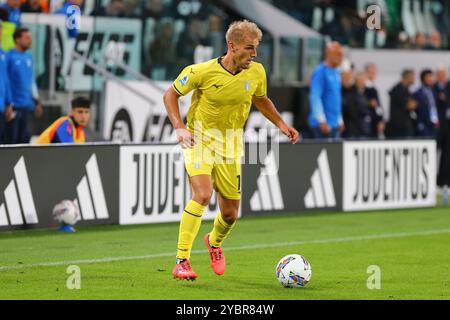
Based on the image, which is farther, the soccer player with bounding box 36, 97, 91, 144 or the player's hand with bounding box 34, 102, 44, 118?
the player's hand with bounding box 34, 102, 44, 118

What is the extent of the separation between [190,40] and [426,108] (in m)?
4.33

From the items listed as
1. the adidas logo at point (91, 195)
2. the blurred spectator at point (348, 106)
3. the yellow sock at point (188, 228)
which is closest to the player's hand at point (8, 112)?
the adidas logo at point (91, 195)

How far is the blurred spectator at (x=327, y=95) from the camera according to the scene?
18.5 meters

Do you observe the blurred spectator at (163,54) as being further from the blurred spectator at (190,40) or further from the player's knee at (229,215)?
the player's knee at (229,215)

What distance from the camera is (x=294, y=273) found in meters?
9.81

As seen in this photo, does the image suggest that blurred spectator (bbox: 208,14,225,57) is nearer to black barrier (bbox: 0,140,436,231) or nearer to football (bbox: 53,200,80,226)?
black barrier (bbox: 0,140,436,231)

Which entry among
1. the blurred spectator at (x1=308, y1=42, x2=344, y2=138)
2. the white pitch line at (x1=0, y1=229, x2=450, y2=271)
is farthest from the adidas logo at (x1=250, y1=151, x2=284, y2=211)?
the white pitch line at (x1=0, y1=229, x2=450, y2=271)

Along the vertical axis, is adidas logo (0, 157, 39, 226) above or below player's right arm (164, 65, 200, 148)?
below

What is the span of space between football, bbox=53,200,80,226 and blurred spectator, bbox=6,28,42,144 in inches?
123

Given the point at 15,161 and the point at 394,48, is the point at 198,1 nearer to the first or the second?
the point at 394,48

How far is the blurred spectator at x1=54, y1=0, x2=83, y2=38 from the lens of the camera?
1878 centimetres

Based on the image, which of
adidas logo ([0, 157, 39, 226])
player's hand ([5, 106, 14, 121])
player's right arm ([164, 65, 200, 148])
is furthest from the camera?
player's hand ([5, 106, 14, 121])

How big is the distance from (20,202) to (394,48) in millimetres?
16545

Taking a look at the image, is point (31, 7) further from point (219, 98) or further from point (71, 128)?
point (219, 98)
